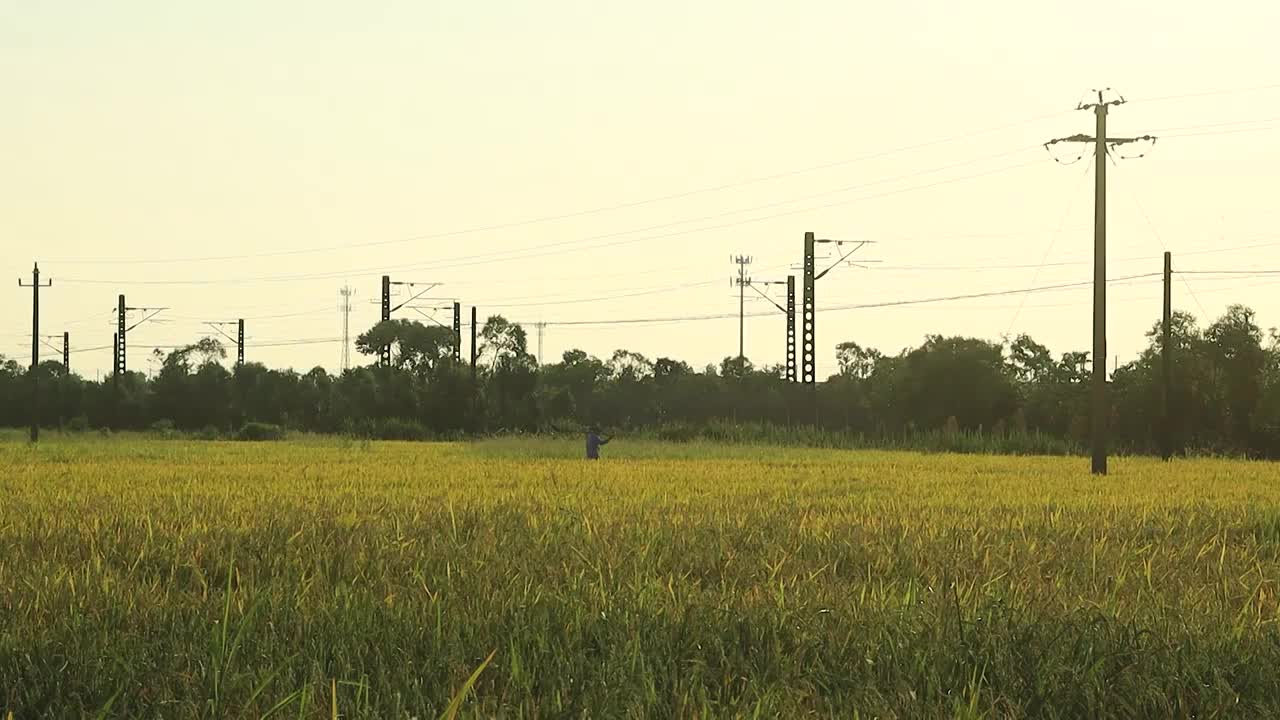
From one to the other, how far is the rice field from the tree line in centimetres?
3593

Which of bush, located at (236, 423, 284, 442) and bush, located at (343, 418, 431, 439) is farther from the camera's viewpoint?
bush, located at (343, 418, 431, 439)

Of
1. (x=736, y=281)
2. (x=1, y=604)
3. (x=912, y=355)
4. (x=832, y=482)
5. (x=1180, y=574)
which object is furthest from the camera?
(x=736, y=281)

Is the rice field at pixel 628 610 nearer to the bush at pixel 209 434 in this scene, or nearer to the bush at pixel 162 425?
the bush at pixel 209 434

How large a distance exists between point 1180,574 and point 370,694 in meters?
6.06

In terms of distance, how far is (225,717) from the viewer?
4555 mm

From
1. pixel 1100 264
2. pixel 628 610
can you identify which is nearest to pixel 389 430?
pixel 1100 264

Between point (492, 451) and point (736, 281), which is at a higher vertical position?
point (736, 281)

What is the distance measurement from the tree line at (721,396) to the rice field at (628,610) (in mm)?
35926

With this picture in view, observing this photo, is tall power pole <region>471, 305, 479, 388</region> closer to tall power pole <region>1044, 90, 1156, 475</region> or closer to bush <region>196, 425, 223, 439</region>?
bush <region>196, 425, 223, 439</region>

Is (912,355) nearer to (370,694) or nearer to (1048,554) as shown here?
(1048,554)

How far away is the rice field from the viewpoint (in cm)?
493

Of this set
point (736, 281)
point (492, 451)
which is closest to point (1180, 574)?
point (492, 451)

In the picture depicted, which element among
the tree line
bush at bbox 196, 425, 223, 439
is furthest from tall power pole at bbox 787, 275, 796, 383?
bush at bbox 196, 425, 223, 439

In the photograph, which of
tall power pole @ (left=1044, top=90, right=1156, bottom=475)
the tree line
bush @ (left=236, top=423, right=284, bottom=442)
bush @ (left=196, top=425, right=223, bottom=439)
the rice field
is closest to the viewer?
the rice field
